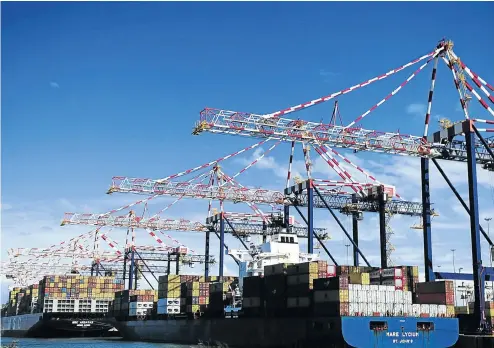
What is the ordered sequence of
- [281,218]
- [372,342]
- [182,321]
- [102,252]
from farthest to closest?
[102,252] < [281,218] < [182,321] < [372,342]

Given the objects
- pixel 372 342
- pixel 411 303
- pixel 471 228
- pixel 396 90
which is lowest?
pixel 372 342

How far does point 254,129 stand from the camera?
38.2 metres

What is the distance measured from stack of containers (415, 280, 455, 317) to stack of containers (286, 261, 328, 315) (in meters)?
6.71

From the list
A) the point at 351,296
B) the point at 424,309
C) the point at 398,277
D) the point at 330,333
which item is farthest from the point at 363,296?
the point at 424,309

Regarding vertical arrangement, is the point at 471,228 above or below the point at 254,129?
below

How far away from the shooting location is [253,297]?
40375 mm

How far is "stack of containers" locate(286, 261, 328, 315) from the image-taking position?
35.6 m

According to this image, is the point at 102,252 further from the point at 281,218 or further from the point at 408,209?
the point at 408,209

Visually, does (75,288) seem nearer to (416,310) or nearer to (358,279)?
(358,279)

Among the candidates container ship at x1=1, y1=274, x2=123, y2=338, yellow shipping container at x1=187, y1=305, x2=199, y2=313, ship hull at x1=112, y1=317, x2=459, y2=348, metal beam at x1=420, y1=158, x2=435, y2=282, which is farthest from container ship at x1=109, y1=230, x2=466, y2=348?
container ship at x1=1, y1=274, x2=123, y2=338

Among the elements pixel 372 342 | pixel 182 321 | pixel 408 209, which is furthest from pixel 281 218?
pixel 372 342

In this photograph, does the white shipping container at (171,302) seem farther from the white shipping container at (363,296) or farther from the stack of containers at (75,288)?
the white shipping container at (363,296)

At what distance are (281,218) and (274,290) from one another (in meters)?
25.8

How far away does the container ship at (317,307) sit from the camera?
32938 mm
